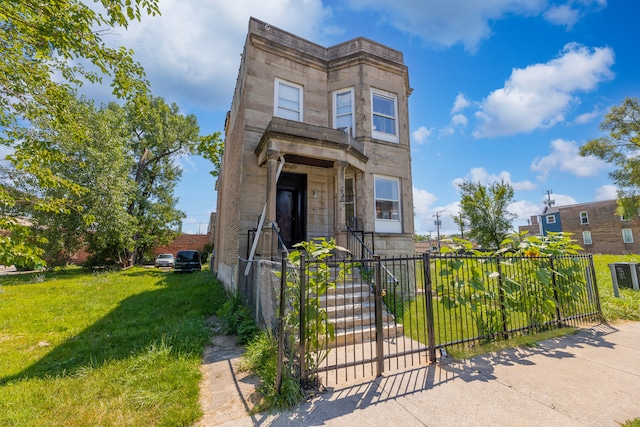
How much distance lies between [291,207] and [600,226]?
40.5 meters

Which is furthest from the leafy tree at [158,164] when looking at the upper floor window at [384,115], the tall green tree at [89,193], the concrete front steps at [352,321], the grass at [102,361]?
the concrete front steps at [352,321]

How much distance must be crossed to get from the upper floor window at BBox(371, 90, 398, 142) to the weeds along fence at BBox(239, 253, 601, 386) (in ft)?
18.7

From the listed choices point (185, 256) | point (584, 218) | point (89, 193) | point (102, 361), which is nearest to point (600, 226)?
point (584, 218)

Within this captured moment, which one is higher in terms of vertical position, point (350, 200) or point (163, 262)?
point (350, 200)

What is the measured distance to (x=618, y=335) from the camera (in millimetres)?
5293

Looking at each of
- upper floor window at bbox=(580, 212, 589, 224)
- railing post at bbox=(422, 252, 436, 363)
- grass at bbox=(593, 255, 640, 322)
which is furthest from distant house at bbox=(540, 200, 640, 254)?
railing post at bbox=(422, 252, 436, 363)

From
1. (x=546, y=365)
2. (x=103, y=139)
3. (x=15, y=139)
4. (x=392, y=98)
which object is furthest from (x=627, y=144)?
(x=103, y=139)

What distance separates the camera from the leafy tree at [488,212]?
19984mm

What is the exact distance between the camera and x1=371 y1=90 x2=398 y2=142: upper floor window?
9.93m

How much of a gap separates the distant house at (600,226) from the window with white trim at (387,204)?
98.8ft

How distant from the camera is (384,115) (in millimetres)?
10102

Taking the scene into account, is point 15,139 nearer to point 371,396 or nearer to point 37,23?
point 37,23

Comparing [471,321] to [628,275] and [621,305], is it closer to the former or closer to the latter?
[621,305]

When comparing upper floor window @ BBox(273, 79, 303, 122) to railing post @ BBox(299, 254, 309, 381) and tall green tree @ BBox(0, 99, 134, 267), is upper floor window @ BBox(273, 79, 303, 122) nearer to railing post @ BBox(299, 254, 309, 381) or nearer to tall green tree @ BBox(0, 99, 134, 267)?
railing post @ BBox(299, 254, 309, 381)
